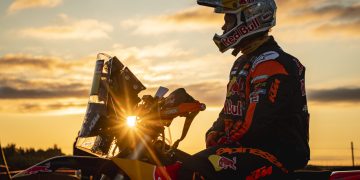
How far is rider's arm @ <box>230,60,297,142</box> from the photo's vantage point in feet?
20.3

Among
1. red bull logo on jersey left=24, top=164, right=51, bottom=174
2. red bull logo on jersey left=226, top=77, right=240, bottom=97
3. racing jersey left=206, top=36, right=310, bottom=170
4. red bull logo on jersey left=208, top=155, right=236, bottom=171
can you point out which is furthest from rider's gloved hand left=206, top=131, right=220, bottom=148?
red bull logo on jersey left=24, top=164, right=51, bottom=174

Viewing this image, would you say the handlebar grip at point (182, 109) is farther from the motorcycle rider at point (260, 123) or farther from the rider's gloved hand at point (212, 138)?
the rider's gloved hand at point (212, 138)

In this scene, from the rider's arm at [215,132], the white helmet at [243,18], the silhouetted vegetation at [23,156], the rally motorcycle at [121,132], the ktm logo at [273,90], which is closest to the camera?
the rally motorcycle at [121,132]

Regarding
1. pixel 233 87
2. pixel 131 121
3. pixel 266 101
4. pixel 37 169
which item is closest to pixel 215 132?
pixel 233 87

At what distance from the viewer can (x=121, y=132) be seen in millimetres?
6152

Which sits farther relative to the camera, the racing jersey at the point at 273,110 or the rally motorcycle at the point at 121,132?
the racing jersey at the point at 273,110

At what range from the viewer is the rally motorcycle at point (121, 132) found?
600 centimetres

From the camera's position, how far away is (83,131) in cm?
617

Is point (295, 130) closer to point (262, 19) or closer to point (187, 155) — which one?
point (187, 155)

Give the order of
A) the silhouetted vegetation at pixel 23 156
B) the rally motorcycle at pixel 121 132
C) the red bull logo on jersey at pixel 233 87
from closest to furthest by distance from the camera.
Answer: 1. the rally motorcycle at pixel 121 132
2. the red bull logo on jersey at pixel 233 87
3. the silhouetted vegetation at pixel 23 156

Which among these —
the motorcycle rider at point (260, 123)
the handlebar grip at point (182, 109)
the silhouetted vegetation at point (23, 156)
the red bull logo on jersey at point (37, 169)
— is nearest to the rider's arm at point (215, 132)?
the motorcycle rider at point (260, 123)

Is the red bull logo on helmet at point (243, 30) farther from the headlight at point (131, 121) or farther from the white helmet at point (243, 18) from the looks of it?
the headlight at point (131, 121)

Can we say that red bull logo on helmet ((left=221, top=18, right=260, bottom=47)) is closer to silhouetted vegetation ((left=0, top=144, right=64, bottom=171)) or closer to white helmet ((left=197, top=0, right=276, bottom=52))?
white helmet ((left=197, top=0, right=276, bottom=52))

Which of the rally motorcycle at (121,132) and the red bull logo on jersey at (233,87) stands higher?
the red bull logo on jersey at (233,87)
